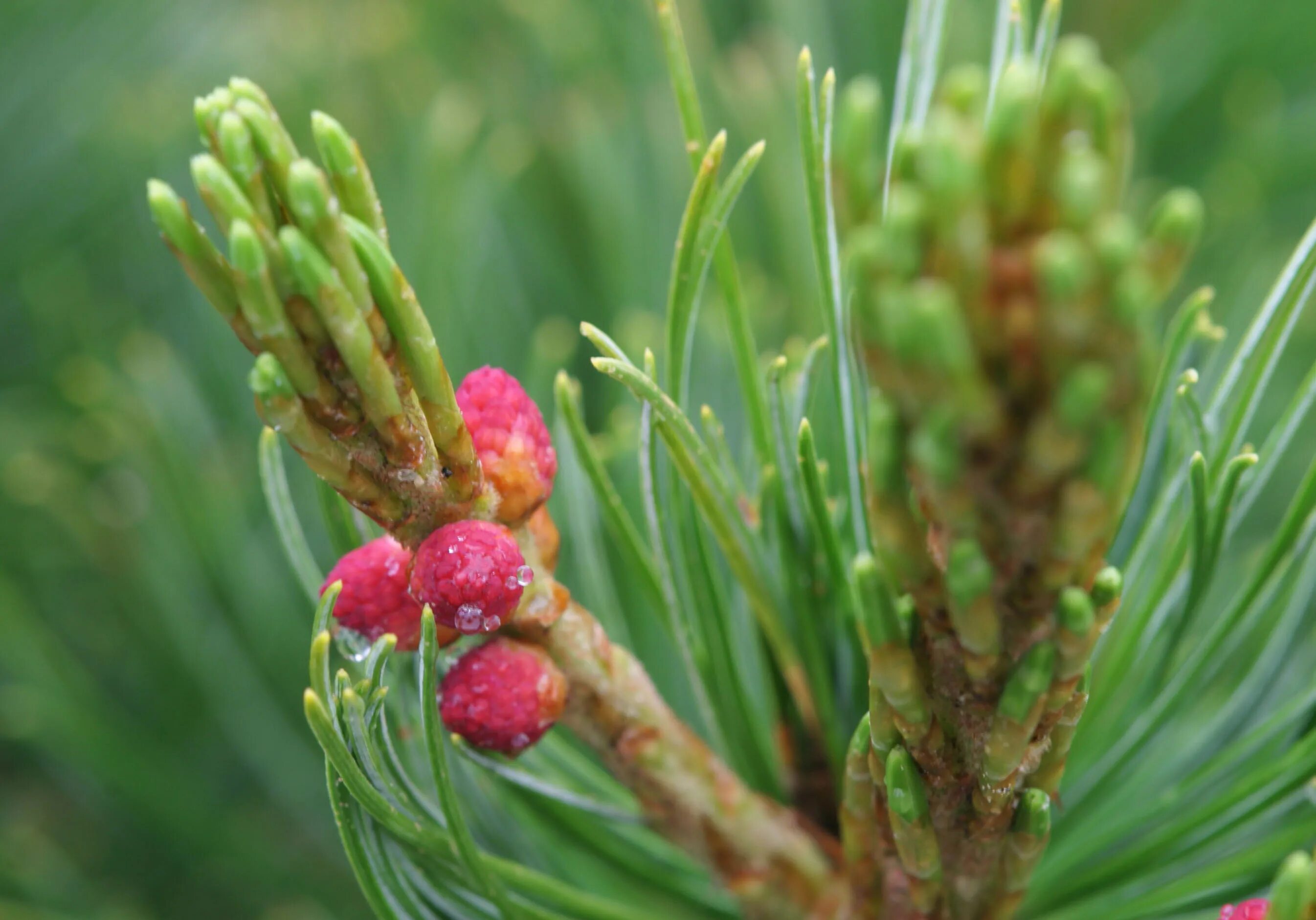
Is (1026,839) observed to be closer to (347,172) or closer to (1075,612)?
(1075,612)

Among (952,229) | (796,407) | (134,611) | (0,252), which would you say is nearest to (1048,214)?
(952,229)

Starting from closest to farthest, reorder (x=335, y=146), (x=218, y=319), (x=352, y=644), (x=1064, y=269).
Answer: (x=1064, y=269) → (x=335, y=146) → (x=352, y=644) → (x=218, y=319)

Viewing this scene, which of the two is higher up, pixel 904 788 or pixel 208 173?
pixel 208 173

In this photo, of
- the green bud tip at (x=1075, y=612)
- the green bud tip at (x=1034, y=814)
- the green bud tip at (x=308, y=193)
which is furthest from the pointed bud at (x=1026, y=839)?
the green bud tip at (x=308, y=193)

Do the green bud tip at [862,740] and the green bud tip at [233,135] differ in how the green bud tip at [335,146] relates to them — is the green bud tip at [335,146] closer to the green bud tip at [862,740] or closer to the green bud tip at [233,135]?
the green bud tip at [233,135]

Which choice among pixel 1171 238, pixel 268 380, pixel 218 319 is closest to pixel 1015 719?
pixel 1171 238
